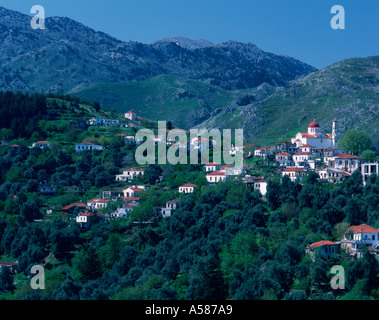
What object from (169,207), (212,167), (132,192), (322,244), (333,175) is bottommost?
(322,244)

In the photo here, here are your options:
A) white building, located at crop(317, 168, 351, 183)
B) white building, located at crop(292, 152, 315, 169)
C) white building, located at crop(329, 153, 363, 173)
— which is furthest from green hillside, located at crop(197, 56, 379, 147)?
white building, located at crop(317, 168, 351, 183)

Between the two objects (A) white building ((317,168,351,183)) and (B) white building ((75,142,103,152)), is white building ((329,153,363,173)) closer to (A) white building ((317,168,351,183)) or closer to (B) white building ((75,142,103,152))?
(A) white building ((317,168,351,183))

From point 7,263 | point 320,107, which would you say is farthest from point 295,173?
point 320,107

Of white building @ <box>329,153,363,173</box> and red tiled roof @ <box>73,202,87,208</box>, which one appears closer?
white building @ <box>329,153,363,173</box>

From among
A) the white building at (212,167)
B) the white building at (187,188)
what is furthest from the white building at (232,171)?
the white building at (187,188)

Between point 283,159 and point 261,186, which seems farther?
point 283,159

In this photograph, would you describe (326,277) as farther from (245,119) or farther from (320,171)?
(245,119)

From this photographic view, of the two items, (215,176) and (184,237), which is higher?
(215,176)

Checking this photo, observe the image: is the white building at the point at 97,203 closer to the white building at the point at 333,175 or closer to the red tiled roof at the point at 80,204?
the red tiled roof at the point at 80,204

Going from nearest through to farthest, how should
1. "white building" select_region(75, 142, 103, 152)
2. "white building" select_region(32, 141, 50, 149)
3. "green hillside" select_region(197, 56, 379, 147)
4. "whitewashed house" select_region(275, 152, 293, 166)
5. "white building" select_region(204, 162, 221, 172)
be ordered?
1. "whitewashed house" select_region(275, 152, 293, 166)
2. "white building" select_region(204, 162, 221, 172)
3. "white building" select_region(32, 141, 50, 149)
4. "white building" select_region(75, 142, 103, 152)
5. "green hillside" select_region(197, 56, 379, 147)

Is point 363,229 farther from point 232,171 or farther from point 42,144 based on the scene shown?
point 42,144

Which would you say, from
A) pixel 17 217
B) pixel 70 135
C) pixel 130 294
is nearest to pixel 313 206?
pixel 130 294
